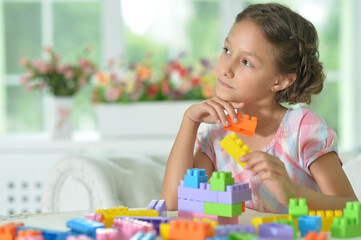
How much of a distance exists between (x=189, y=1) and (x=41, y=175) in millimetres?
1315

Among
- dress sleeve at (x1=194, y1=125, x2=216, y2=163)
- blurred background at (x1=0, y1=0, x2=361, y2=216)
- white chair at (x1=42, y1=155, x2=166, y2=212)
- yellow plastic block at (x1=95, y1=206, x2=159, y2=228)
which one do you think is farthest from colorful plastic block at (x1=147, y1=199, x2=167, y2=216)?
blurred background at (x1=0, y1=0, x2=361, y2=216)

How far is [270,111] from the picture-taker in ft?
5.24

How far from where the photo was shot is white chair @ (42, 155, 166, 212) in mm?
1903

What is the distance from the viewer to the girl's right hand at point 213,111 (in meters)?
1.35

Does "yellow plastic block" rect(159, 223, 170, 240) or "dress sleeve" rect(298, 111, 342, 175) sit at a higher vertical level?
"dress sleeve" rect(298, 111, 342, 175)

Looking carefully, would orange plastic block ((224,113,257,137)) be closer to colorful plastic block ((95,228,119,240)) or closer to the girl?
the girl

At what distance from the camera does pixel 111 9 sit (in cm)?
338

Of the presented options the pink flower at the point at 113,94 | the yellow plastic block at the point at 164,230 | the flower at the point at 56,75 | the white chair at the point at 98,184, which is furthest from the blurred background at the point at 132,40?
the yellow plastic block at the point at 164,230

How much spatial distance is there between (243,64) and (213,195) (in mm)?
521

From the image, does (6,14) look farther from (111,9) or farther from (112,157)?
(112,157)

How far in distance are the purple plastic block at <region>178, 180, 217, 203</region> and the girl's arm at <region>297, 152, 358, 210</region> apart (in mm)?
266

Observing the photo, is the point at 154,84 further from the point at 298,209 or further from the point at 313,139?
the point at 298,209

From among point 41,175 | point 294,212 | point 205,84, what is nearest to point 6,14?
point 41,175

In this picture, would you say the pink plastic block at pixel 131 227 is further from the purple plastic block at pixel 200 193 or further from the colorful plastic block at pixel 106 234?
the purple plastic block at pixel 200 193
